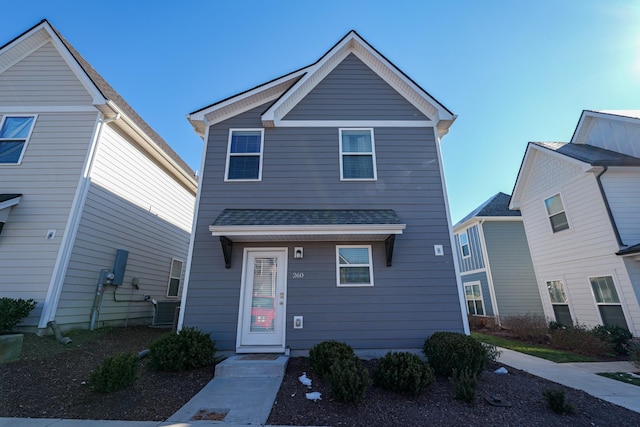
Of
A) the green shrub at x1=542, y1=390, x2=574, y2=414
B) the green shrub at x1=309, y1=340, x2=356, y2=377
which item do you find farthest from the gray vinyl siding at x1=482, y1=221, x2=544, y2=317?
the green shrub at x1=309, y1=340, x2=356, y2=377

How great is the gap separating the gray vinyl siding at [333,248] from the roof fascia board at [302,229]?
25.8 inches

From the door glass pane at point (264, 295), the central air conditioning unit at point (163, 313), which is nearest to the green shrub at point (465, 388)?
the door glass pane at point (264, 295)

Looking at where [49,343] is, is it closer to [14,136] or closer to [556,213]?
[14,136]

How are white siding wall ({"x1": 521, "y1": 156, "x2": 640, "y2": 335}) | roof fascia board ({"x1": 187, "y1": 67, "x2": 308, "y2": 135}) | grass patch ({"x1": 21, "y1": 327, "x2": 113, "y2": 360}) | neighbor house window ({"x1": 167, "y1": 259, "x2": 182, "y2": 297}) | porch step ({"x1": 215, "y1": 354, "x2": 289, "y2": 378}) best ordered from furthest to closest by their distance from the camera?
neighbor house window ({"x1": 167, "y1": 259, "x2": 182, "y2": 297})
white siding wall ({"x1": 521, "y1": 156, "x2": 640, "y2": 335})
roof fascia board ({"x1": 187, "y1": 67, "x2": 308, "y2": 135})
grass patch ({"x1": 21, "y1": 327, "x2": 113, "y2": 360})
porch step ({"x1": 215, "y1": 354, "x2": 289, "y2": 378})

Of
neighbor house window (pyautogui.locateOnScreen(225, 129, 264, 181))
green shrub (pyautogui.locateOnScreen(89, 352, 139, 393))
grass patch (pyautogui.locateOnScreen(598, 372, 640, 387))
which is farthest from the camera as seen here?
neighbor house window (pyautogui.locateOnScreen(225, 129, 264, 181))

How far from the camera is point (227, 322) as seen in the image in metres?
6.20

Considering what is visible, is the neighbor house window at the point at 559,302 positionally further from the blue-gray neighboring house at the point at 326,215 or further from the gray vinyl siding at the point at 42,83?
the gray vinyl siding at the point at 42,83

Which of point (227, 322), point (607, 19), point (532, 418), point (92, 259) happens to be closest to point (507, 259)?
point (607, 19)

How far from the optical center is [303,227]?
6105 mm

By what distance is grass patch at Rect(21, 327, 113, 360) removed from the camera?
17.4 ft

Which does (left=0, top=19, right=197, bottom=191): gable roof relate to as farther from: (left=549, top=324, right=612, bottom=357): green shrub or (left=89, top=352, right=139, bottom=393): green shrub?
(left=549, top=324, right=612, bottom=357): green shrub

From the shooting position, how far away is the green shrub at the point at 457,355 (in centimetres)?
489

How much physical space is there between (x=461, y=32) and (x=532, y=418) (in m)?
9.96

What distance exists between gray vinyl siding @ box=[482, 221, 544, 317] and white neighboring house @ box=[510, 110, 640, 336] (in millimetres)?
1785
